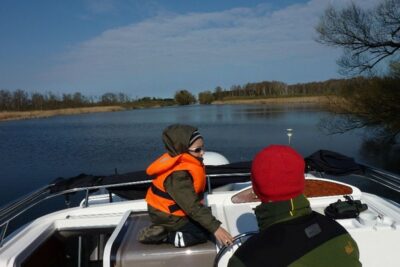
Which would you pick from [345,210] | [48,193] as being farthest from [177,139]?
[48,193]

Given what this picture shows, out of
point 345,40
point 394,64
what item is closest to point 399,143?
point 394,64

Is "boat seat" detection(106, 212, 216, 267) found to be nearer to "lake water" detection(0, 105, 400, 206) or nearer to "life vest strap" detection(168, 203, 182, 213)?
"life vest strap" detection(168, 203, 182, 213)

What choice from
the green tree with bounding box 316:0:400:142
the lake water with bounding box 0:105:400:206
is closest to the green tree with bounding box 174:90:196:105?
the lake water with bounding box 0:105:400:206

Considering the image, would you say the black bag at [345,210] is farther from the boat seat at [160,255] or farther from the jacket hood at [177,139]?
the jacket hood at [177,139]

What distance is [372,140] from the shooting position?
43.5 feet

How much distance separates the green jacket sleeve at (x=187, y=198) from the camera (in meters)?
2.30

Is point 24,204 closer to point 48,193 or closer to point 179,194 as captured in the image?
point 48,193

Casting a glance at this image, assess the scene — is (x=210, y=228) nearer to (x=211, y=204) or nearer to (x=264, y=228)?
(x=211, y=204)

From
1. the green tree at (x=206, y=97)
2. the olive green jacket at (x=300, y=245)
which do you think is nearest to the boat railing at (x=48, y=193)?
the olive green jacket at (x=300, y=245)

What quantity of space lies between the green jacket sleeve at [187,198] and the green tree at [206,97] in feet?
324

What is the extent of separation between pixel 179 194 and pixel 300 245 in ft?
4.33

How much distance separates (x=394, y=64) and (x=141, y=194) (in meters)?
10.9

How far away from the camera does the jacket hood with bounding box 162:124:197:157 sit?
2.43 meters

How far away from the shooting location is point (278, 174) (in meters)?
1.18
